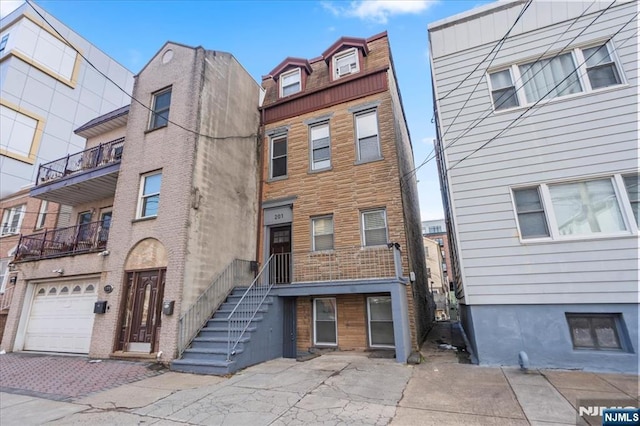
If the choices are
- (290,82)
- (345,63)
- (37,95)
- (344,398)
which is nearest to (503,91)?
(345,63)

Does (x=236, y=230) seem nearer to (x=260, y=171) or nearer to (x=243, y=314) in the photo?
(x=260, y=171)

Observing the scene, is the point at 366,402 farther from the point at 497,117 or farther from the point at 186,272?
the point at 497,117

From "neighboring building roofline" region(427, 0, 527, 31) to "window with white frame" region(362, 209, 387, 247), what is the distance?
5507mm

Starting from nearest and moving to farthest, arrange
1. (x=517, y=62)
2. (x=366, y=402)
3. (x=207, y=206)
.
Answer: (x=366, y=402), (x=517, y=62), (x=207, y=206)

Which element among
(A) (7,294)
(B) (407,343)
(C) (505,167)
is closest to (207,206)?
(B) (407,343)

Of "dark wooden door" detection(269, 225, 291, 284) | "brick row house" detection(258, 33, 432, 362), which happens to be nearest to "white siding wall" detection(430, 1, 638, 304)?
"brick row house" detection(258, 33, 432, 362)

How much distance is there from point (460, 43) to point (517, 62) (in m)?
1.57

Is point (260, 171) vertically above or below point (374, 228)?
above

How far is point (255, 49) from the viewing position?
1191 centimetres

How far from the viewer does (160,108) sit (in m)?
10.4

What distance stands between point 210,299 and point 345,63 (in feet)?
30.3

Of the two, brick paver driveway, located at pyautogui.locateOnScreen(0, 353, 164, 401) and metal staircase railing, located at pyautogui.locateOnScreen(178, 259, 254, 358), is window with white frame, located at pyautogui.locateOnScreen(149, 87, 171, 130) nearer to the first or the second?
metal staircase railing, located at pyautogui.locateOnScreen(178, 259, 254, 358)

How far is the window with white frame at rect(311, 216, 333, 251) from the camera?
9.66 meters

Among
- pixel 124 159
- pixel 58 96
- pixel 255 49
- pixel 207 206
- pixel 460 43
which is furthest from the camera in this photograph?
pixel 58 96
